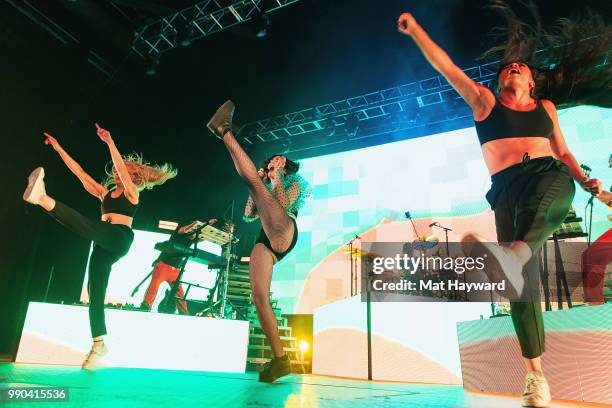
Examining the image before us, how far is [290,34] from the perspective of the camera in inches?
281

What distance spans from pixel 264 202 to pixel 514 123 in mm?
1344

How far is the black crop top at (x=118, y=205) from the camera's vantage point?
342 cm

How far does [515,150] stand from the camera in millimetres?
1724

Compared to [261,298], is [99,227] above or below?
above

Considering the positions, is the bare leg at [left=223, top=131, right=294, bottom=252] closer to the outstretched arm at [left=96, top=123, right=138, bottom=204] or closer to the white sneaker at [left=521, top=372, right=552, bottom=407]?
the white sneaker at [left=521, top=372, right=552, bottom=407]

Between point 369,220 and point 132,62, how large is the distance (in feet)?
18.5

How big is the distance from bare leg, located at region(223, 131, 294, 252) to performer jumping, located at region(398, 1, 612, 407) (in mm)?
1080

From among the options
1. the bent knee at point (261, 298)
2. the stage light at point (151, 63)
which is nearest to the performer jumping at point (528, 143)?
the bent knee at point (261, 298)

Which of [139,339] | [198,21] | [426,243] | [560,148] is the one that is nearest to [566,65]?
[560,148]

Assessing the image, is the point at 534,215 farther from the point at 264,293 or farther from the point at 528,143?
the point at 264,293

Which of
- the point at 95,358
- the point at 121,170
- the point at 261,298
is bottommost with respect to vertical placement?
the point at 95,358

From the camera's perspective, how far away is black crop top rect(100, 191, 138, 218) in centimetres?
342

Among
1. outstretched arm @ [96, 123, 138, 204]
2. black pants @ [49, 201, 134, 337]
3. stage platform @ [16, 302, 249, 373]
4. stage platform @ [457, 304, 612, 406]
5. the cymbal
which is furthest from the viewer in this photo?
the cymbal

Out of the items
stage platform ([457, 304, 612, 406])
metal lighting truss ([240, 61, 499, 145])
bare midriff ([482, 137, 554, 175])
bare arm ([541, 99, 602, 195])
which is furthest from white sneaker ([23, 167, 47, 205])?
metal lighting truss ([240, 61, 499, 145])
